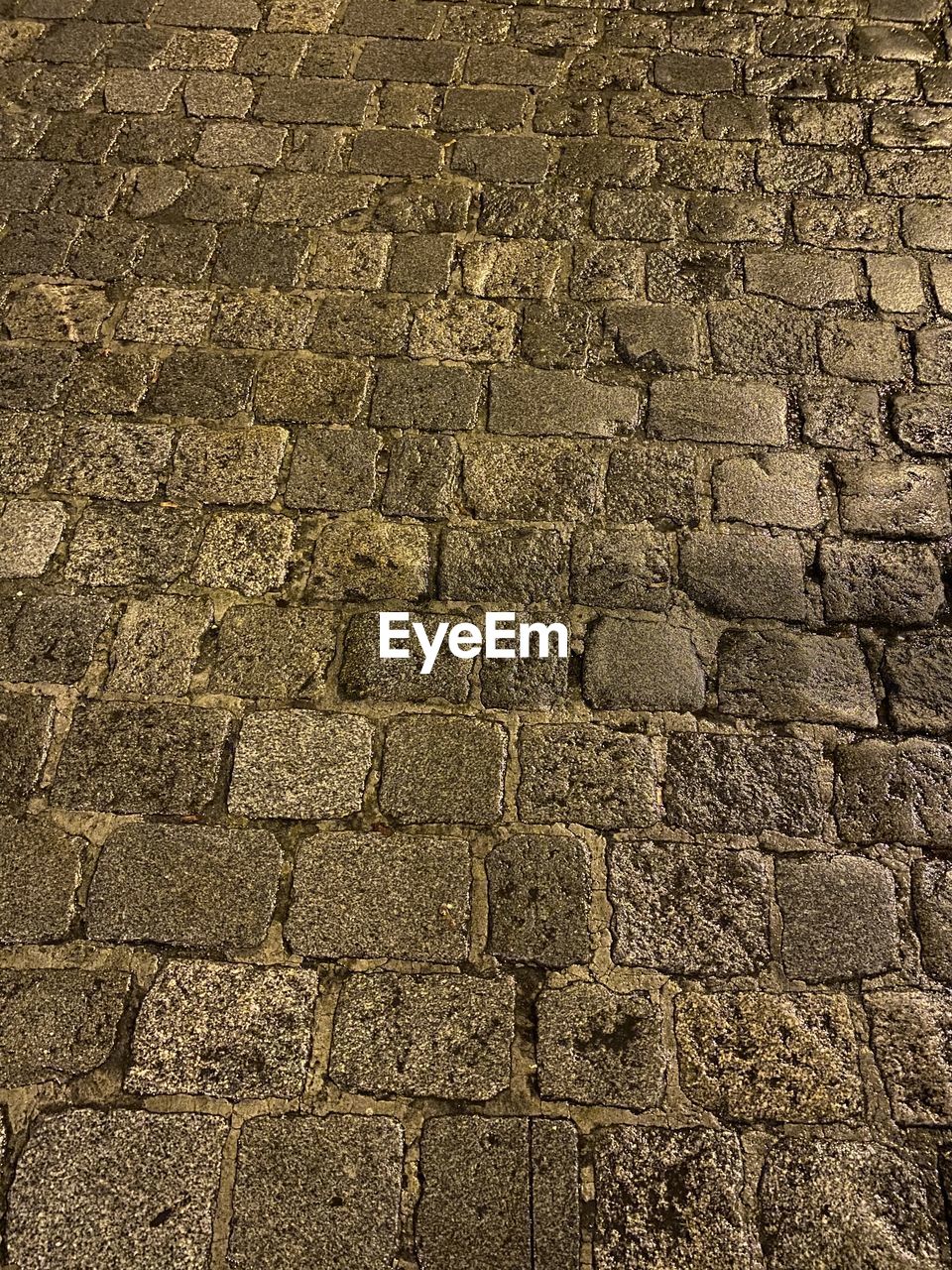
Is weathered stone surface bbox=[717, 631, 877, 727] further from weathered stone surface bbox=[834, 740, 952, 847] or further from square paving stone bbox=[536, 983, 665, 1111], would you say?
square paving stone bbox=[536, 983, 665, 1111]

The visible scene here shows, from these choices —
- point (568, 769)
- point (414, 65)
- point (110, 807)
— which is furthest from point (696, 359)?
point (110, 807)

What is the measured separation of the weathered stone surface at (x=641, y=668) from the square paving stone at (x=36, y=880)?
1.42 metres

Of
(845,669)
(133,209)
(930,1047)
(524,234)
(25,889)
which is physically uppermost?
(133,209)

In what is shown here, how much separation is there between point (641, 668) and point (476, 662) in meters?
0.46

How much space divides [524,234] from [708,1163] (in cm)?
310

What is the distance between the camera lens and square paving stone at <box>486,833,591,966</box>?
2.20m

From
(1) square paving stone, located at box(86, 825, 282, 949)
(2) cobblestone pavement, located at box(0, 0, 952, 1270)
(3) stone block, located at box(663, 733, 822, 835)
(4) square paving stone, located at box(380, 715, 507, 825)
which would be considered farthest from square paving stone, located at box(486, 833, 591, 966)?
(1) square paving stone, located at box(86, 825, 282, 949)

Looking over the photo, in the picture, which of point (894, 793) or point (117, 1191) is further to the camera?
point (894, 793)

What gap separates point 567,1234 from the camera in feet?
6.25

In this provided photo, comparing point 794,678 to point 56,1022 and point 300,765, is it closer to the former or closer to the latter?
point 300,765

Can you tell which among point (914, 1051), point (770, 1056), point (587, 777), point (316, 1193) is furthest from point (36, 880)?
point (914, 1051)

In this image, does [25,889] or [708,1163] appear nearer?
[708,1163]

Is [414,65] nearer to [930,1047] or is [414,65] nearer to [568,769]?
[568,769]

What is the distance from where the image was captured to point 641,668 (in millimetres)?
2566
